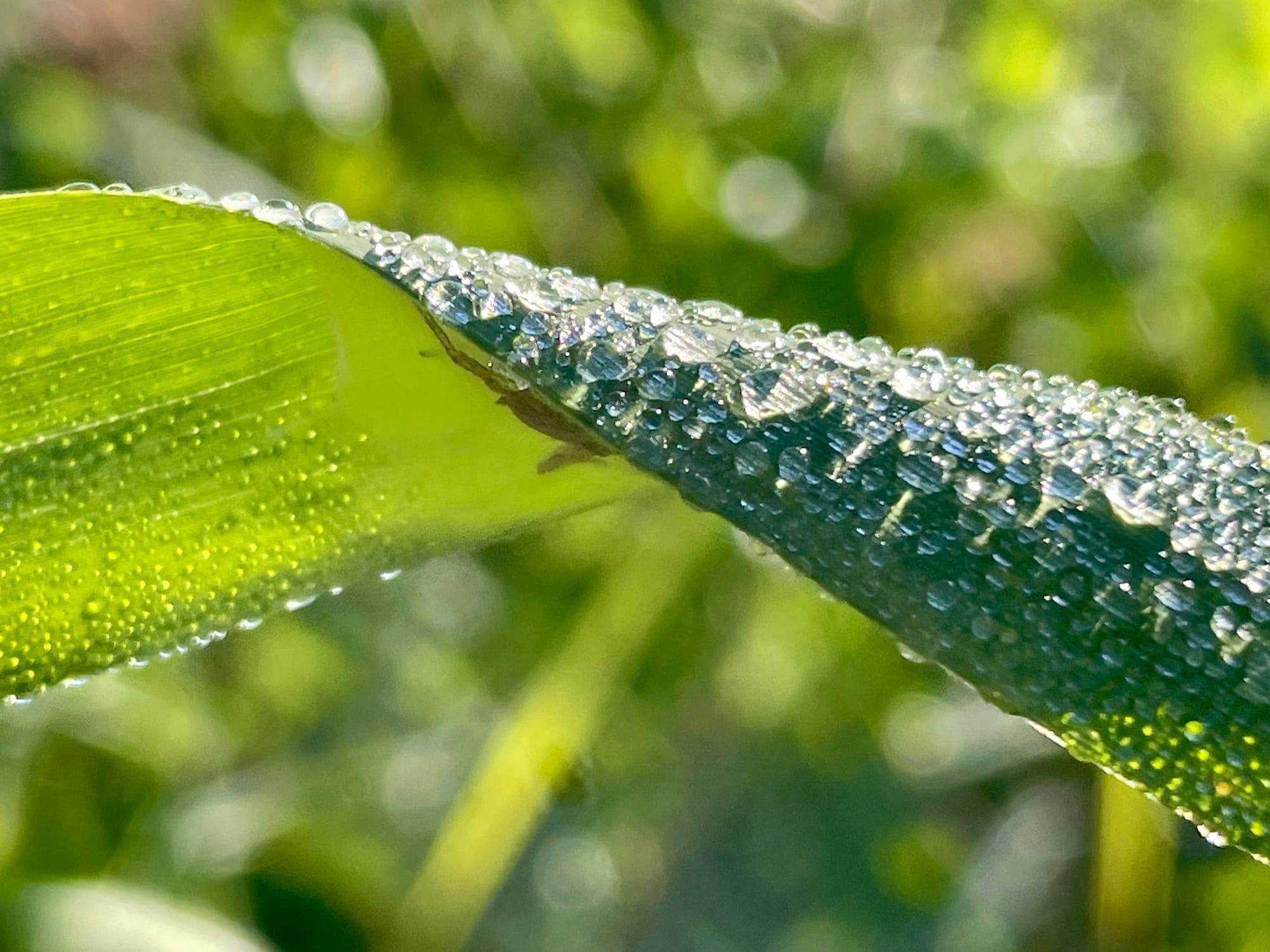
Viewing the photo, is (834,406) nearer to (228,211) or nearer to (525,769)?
(228,211)

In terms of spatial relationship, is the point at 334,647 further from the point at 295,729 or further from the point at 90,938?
the point at 90,938

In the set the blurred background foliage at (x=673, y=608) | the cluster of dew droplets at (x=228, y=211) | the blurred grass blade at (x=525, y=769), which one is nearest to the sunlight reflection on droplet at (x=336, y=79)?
the blurred background foliage at (x=673, y=608)

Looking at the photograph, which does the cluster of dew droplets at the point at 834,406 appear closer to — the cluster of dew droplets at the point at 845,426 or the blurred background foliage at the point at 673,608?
the cluster of dew droplets at the point at 845,426

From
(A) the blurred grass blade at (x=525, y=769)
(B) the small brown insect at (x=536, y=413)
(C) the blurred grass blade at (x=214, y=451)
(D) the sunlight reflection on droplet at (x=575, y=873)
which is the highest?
(B) the small brown insect at (x=536, y=413)

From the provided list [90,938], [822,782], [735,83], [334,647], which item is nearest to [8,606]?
[90,938]

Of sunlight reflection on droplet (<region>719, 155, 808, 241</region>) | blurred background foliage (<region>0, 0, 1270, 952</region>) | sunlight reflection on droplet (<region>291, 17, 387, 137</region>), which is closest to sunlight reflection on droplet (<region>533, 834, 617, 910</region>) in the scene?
blurred background foliage (<region>0, 0, 1270, 952</region>)

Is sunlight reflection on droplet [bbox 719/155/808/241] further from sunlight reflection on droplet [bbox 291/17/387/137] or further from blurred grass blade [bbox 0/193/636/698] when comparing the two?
blurred grass blade [bbox 0/193/636/698]

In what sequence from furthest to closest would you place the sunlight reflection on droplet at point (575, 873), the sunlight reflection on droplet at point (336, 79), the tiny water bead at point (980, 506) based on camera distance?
the sunlight reflection on droplet at point (336, 79) < the sunlight reflection on droplet at point (575, 873) < the tiny water bead at point (980, 506)
